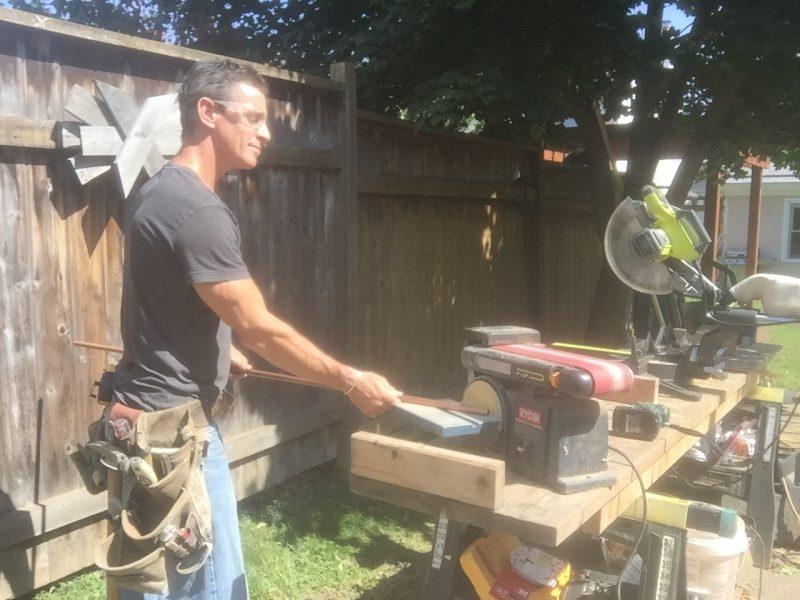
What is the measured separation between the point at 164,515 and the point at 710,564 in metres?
2.24

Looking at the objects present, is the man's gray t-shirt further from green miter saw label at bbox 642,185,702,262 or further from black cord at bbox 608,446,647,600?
green miter saw label at bbox 642,185,702,262

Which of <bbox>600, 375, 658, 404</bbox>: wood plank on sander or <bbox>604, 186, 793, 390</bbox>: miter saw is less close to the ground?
<bbox>604, 186, 793, 390</bbox>: miter saw

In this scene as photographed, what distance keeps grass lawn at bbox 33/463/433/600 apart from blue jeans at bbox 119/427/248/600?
127cm

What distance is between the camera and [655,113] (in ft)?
20.6

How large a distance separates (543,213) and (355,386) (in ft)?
17.5

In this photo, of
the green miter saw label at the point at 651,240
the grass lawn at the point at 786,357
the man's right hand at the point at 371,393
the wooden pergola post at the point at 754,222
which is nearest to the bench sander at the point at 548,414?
the man's right hand at the point at 371,393

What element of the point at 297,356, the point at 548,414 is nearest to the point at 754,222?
the point at 548,414

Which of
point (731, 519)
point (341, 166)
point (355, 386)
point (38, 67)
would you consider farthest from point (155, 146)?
point (731, 519)

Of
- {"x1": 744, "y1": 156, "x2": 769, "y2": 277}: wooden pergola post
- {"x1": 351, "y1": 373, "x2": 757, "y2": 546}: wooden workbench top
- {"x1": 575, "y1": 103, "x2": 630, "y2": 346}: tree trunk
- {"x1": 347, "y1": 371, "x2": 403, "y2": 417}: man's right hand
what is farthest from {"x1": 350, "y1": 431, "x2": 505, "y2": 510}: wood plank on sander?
{"x1": 744, "y1": 156, "x2": 769, "y2": 277}: wooden pergola post

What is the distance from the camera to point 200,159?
2285 mm

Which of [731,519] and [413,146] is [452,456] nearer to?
[731,519]

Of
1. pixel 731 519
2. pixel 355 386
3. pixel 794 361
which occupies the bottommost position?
pixel 794 361

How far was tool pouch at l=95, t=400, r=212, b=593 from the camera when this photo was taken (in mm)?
2098

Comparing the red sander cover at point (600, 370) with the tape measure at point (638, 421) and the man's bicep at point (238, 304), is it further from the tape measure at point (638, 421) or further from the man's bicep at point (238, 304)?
the man's bicep at point (238, 304)
